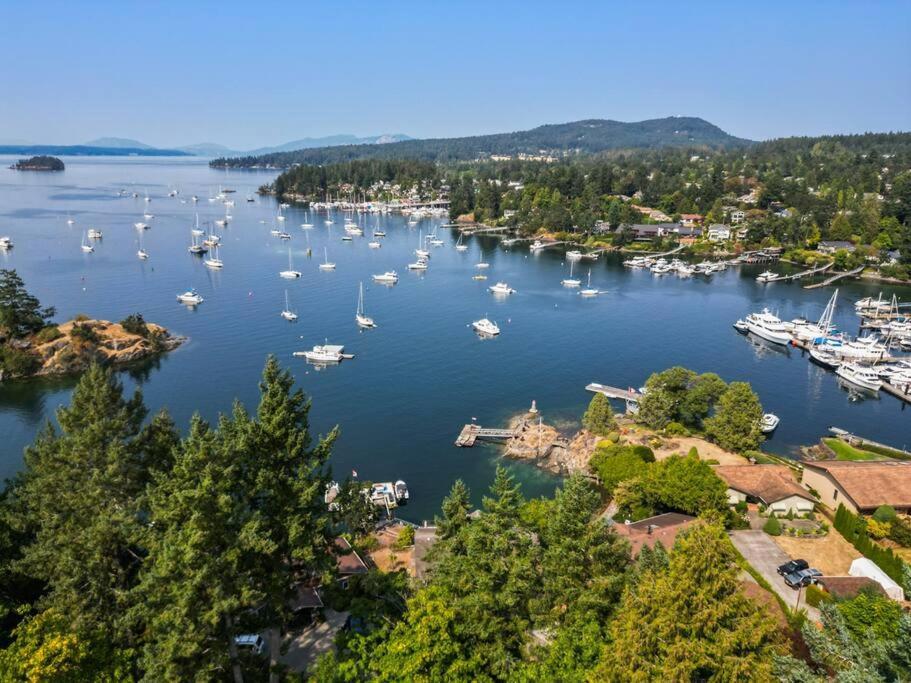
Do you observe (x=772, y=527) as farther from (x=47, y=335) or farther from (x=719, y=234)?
(x=719, y=234)

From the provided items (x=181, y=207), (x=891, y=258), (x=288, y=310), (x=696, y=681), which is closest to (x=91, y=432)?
(x=696, y=681)

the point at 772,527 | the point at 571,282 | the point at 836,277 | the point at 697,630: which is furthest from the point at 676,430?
the point at 836,277

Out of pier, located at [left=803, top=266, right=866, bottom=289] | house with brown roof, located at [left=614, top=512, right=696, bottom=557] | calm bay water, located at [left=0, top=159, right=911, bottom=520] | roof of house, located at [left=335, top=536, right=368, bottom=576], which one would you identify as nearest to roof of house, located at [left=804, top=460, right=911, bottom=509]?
house with brown roof, located at [left=614, top=512, right=696, bottom=557]

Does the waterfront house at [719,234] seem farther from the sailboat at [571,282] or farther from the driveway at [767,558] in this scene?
the driveway at [767,558]

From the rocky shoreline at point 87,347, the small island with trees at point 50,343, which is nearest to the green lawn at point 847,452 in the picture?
the rocky shoreline at point 87,347

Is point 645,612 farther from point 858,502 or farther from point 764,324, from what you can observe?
point 764,324

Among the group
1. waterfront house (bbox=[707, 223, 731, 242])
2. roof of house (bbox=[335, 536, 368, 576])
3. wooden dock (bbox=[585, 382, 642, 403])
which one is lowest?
wooden dock (bbox=[585, 382, 642, 403])

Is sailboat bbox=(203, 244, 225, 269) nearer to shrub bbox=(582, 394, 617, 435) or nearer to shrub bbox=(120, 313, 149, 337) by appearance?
shrub bbox=(120, 313, 149, 337)
